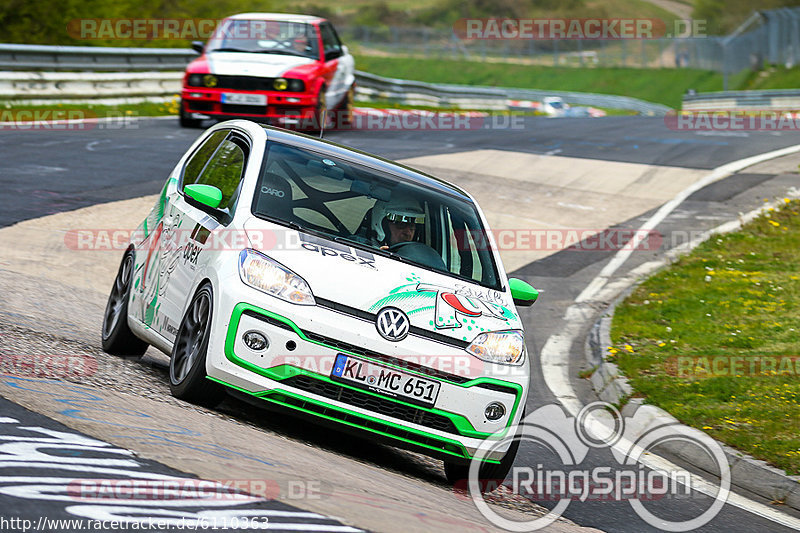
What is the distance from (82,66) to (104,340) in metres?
15.6

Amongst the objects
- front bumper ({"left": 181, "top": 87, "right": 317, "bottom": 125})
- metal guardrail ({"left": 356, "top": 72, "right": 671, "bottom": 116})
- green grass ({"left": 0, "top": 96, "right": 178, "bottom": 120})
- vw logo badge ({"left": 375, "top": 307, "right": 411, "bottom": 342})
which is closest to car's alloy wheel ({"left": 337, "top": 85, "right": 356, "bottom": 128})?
front bumper ({"left": 181, "top": 87, "right": 317, "bottom": 125})

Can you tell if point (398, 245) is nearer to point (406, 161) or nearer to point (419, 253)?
point (419, 253)

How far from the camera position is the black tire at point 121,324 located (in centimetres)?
733

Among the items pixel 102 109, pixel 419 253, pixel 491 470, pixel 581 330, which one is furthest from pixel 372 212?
pixel 102 109

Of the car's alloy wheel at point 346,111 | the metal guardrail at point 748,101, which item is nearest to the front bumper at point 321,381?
the car's alloy wheel at point 346,111

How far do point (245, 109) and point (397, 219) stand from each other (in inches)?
474

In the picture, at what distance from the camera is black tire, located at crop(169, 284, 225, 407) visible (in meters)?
5.77

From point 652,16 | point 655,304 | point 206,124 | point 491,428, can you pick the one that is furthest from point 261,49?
point 652,16

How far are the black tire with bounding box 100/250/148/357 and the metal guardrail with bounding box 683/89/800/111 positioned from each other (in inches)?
1350

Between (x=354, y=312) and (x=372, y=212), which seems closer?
(x=354, y=312)

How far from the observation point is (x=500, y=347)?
594 cm

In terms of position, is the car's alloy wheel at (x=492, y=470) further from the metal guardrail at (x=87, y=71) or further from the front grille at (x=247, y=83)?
the metal guardrail at (x=87, y=71)

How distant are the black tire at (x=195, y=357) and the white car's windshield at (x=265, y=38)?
1348 centimetres

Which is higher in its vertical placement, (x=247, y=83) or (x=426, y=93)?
(x=247, y=83)
